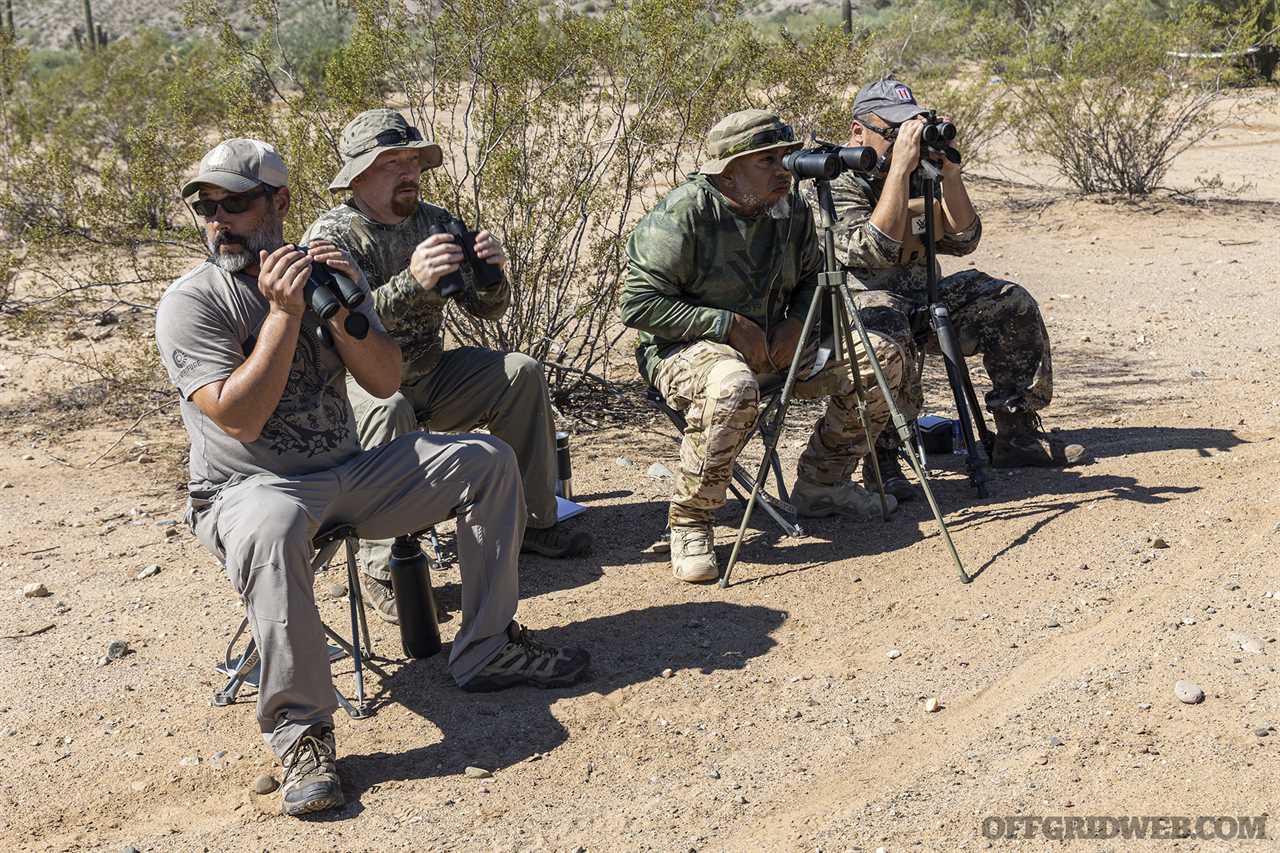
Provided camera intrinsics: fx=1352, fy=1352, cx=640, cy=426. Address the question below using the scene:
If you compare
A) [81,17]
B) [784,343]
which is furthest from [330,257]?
[81,17]

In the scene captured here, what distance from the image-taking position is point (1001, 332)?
17.8 feet

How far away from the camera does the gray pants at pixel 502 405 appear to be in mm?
4770

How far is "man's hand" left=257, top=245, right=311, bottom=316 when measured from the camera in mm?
3379

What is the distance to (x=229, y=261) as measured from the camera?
3.59 meters

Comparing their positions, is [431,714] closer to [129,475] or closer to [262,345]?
[262,345]

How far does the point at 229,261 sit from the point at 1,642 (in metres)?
1.76

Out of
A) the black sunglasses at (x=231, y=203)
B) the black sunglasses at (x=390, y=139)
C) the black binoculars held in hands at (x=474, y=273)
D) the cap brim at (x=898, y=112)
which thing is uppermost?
the black sunglasses at (x=390, y=139)

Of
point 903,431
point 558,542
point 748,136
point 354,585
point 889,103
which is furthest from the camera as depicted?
point 889,103

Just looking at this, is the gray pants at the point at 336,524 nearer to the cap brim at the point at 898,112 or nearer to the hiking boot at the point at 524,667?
the hiking boot at the point at 524,667

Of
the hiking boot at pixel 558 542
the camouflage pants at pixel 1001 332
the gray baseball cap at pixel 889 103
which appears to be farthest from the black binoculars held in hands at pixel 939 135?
the hiking boot at pixel 558 542

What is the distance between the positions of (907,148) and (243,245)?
2.39 metres

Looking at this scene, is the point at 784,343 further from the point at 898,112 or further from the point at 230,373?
the point at 230,373

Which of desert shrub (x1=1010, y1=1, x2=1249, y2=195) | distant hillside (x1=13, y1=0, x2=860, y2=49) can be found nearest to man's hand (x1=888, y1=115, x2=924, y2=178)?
desert shrub (x1=1010, y1=1, x2=1249, y2=195)

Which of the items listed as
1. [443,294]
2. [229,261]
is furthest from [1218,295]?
[229,261]
